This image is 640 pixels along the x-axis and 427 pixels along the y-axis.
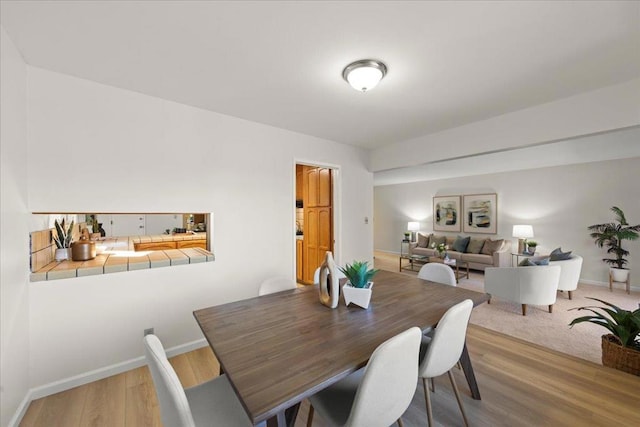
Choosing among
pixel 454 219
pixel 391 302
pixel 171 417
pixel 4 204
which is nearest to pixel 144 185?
pixel 4 204

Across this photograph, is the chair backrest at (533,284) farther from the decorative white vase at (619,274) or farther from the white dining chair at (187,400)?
the white dining chair at (187,400)

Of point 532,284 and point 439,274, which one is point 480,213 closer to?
point 532,284

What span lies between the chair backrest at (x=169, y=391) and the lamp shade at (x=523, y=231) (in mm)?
6263

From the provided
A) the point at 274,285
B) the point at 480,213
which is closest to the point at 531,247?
the point at 480,213

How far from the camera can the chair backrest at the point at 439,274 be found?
231 centimetres

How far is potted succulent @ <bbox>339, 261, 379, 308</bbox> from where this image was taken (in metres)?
1.61

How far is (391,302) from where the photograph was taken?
67.9 inches

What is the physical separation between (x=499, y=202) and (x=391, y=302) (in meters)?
5.57

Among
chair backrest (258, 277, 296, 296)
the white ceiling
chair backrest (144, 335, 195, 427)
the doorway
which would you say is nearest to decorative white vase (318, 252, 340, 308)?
chair backrest (258, 277, 296, 296)

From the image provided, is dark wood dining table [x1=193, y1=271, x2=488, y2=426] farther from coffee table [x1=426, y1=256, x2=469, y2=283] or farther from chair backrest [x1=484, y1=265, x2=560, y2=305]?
coffee table [x1=426, y1=256, x2=469, y2=283]

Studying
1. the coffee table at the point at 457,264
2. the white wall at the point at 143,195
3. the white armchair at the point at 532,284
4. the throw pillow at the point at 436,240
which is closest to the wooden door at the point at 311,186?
the white wall at the point at 143,195

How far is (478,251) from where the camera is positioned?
18.7ft

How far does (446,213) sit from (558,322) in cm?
386

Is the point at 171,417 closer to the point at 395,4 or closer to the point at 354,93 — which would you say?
the point at 395,4
